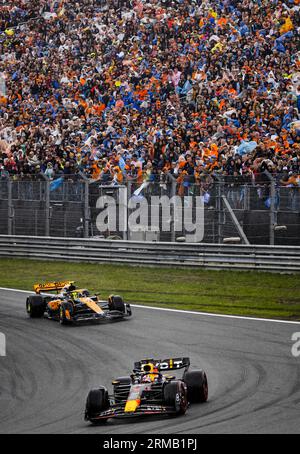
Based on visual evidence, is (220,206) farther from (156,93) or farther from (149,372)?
(149,372)

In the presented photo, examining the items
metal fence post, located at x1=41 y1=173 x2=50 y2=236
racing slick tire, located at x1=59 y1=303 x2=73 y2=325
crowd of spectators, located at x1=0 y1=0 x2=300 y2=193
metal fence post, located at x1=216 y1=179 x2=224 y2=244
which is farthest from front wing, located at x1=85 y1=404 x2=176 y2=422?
metal fence post, located at x1=41 y1=173 x2=50 y2=236

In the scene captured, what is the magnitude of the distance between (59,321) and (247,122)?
8186mm

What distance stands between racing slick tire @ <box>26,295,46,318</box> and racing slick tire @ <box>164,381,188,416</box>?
6819 millimetres

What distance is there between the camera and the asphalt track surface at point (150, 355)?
7777 millimetres

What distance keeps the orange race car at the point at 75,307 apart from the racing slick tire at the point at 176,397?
576cm

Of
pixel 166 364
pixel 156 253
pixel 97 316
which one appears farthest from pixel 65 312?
pixel 156 253

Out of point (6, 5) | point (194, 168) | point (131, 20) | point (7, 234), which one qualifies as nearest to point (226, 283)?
point (194, 168)

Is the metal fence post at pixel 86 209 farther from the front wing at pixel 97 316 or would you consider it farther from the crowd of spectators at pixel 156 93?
the front wing at pixel 97 316

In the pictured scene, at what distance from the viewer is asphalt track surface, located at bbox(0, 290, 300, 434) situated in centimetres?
778

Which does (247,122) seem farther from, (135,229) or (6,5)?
(6,5)

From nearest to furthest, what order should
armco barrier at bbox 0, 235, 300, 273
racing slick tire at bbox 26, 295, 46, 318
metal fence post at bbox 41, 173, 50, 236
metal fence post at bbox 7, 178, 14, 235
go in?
racing slick tire at bbox 26, 295, 46, 318 → armco barrier at bbox 0, 235, 300, 273 → metal fence post at bbox 41, 173, 50, 236 → metal fence post at bbox 7, 178, 14, 235

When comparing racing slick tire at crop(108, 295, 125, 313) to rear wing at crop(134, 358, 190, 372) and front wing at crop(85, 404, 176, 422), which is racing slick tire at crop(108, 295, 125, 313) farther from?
front wing at crop(85, 404, 176, 422)

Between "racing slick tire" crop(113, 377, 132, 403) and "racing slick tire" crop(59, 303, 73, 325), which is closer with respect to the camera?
"racing slick tire" crop(113, 377, 132, 403)

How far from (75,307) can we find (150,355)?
3.13 metres
